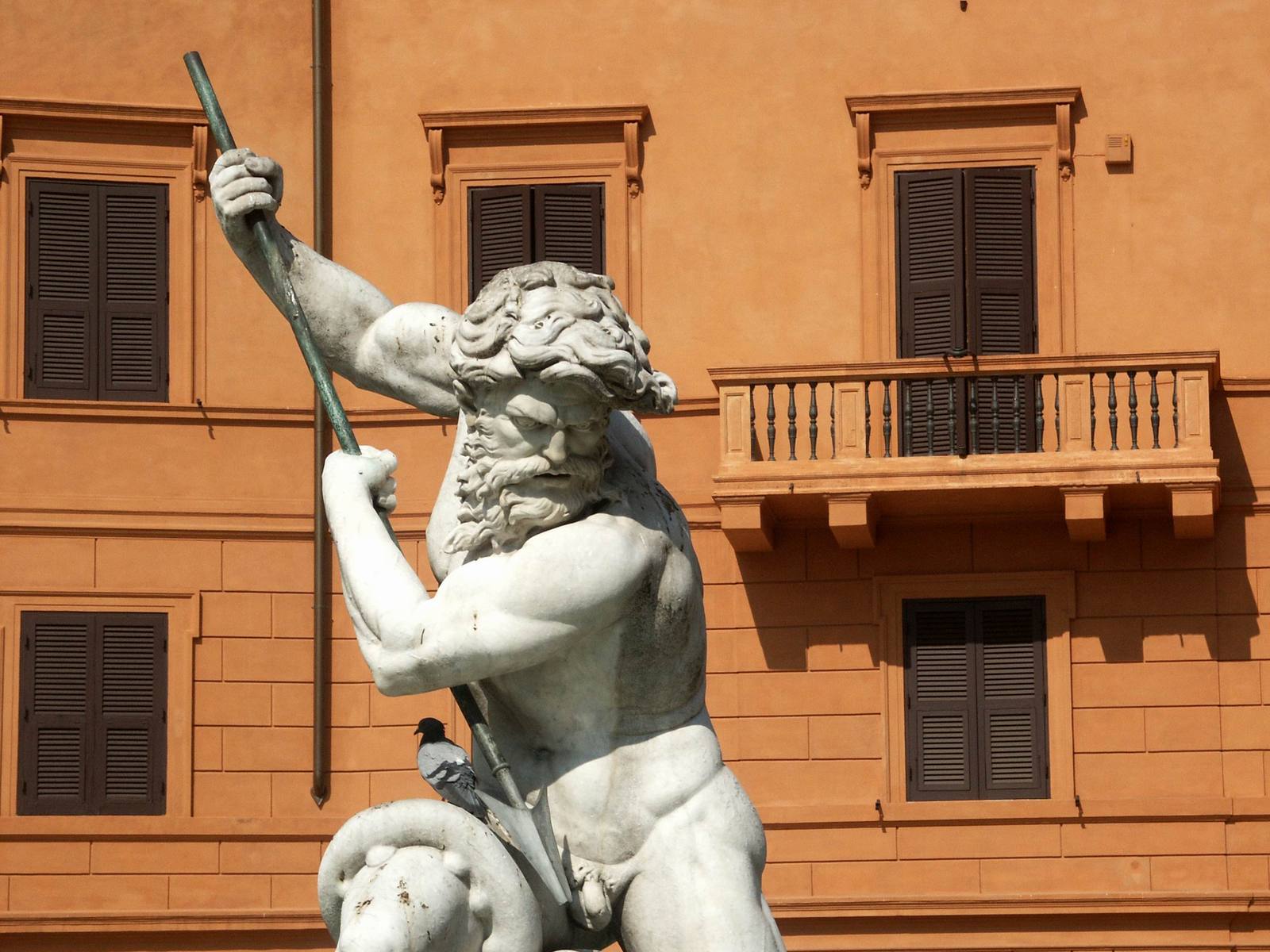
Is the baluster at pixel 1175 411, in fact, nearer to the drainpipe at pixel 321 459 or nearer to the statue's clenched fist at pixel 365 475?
the drainpipe at pixel 321 459

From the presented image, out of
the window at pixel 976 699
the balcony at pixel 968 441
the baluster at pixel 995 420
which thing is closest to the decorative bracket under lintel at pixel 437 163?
the balcony at pixel 968 441

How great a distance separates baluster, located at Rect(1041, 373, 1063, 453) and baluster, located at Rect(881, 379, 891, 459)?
3.74ft

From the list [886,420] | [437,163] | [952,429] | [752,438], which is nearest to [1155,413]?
[952,429]

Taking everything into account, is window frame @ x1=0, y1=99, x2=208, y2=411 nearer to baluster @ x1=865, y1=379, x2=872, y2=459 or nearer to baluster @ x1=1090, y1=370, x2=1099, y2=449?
baluster @ x1=865, y1=379, x2=872, y2=459

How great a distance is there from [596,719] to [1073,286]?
18.2 m

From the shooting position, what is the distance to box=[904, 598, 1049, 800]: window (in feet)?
74.3

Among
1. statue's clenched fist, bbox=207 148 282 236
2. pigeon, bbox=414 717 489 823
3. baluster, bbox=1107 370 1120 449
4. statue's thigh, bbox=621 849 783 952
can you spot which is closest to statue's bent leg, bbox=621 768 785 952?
statue's thigh, bbox=621 849 783 952

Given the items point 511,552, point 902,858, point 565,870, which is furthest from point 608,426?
point 902,858

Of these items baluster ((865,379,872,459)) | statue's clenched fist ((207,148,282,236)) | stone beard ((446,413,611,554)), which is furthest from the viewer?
baluster ((865,379,872,459))

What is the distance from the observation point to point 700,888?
203 inches

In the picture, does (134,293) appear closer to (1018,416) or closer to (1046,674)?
(1018,416)

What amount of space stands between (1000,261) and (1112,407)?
5.56 feet

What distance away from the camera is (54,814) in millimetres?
22828

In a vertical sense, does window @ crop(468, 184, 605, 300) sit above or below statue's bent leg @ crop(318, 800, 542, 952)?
above
